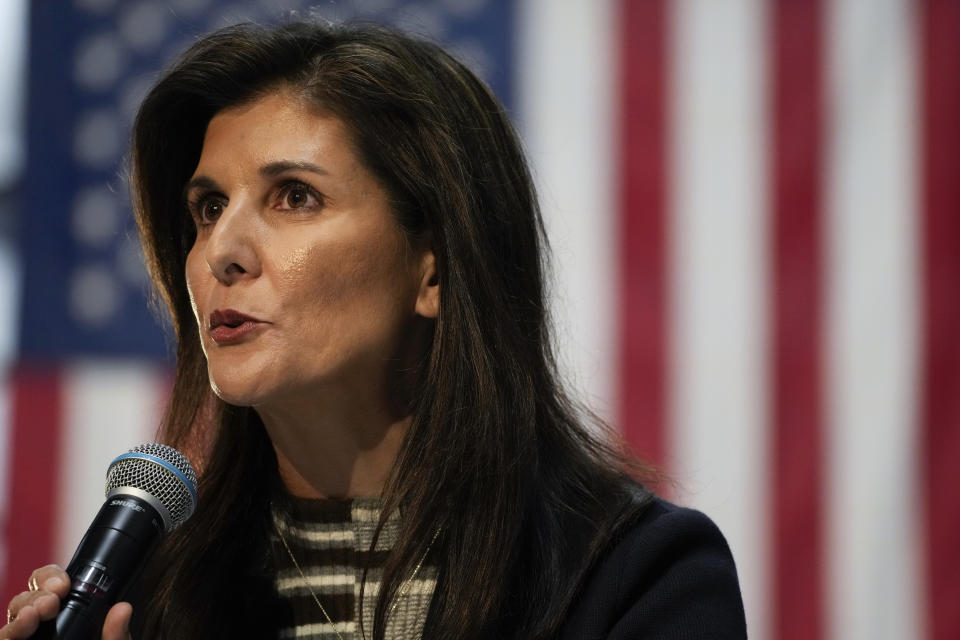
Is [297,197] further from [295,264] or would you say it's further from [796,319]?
[796,319]

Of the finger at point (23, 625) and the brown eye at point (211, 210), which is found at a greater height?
the brown eye at point (211, 210)

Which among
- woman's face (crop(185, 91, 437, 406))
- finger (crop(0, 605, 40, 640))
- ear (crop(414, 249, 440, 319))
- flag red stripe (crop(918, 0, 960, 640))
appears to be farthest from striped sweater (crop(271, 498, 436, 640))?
flag red stripe (crop(918, 0, 960, 640))

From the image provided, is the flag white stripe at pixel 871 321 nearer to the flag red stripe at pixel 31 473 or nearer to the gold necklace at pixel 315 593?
the gold necklace at pixel 315 593

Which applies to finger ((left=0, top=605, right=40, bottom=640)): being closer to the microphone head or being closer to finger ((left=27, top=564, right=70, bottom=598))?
finger ((left=27, top=564, right=70, bottom=598))

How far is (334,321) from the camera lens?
1.83 meters

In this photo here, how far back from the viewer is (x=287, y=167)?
1852 mm

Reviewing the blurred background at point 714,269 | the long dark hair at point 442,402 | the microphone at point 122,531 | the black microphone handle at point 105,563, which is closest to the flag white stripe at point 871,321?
the blurred background at point 714,269

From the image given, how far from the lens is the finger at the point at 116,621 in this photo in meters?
1.34

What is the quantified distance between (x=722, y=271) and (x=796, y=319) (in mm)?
246

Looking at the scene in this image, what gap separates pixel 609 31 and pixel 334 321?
6.51ft

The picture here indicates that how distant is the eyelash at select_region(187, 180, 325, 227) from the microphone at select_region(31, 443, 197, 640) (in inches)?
18.9

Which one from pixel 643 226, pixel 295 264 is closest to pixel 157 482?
pixel 295 264

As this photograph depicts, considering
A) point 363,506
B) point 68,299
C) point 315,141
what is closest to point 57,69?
point 68,299

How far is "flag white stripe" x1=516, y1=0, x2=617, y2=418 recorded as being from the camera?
3.44m
